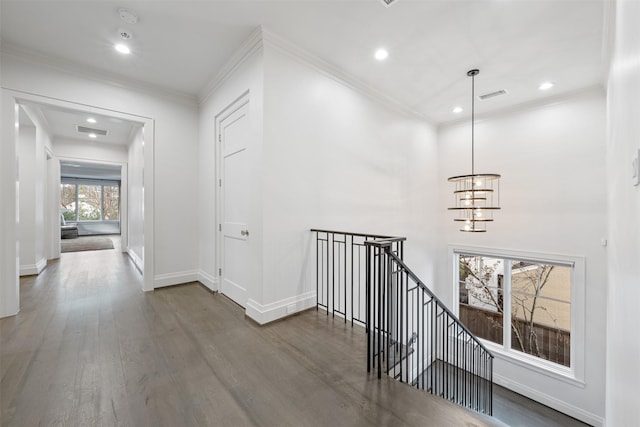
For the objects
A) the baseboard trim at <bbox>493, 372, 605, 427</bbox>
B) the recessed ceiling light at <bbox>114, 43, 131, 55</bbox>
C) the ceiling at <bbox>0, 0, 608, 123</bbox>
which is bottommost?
the baseboard trim at <bbox>493, 372, 605, 427</bbox>

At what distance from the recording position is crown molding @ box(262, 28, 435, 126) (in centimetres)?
279

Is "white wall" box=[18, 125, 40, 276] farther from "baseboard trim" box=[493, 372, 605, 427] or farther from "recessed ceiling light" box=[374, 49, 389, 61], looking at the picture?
"baseboard trim" box=[493, 372, 605, 427]

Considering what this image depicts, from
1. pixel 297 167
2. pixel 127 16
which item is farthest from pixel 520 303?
pixel 127 16

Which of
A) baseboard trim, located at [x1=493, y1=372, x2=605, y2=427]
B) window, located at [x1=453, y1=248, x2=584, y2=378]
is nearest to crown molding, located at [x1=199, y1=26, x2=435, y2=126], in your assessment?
window, located at [x1=453, y1=248, x2=584, y2=378]

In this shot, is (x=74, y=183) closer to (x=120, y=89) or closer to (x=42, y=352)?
(x=120, y=89)

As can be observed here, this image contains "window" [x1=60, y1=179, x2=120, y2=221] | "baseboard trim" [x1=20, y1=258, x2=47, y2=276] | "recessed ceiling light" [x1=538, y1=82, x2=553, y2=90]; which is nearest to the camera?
"recessed ceiling light" [x1=538, y1=82, x2=553, y2=90]

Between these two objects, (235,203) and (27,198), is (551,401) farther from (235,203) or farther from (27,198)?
(27,198)

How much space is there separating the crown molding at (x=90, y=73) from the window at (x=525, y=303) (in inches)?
234

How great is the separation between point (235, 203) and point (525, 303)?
226 inches

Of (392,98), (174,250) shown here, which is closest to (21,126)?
(174,250)

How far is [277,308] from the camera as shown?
2.82 meters

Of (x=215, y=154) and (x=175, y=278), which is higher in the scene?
(x=215, y=154)

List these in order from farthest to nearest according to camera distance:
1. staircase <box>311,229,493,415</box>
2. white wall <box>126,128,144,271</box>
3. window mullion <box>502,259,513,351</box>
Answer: window mullion <box>502,259,513,351</box> < white wall <box>126,128,144,271</box> < staircase <box>311,229,493,415</box>

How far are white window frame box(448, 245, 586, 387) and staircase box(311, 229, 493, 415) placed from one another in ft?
1.64
